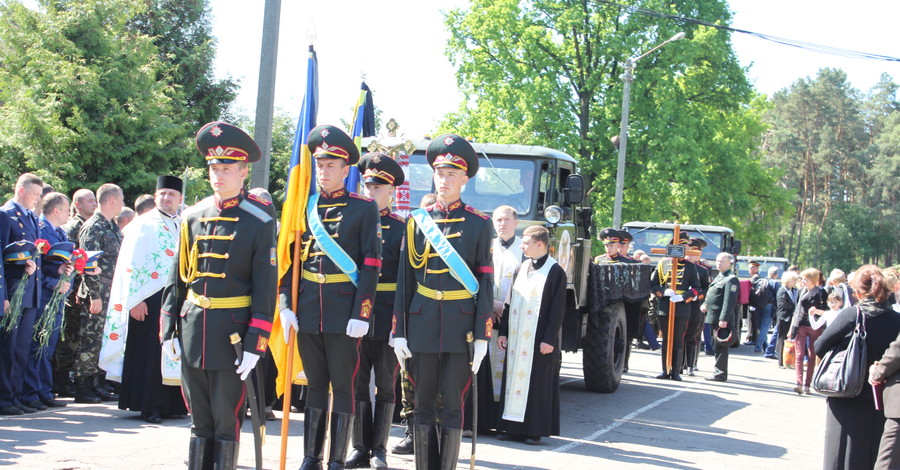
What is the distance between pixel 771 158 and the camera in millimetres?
65688

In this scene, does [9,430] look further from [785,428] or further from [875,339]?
[785,428]

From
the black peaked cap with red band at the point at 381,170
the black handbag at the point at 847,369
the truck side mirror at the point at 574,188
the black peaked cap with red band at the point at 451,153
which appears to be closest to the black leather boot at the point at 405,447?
the black peaked cap with red band at the point at 381,170

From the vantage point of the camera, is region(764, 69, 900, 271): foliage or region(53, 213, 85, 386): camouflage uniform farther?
region(764, 69, 900, 271): foliage

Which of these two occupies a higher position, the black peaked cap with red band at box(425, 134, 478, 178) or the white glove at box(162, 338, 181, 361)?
the black peaked cap with red band at box(425, 134, 478, 178)

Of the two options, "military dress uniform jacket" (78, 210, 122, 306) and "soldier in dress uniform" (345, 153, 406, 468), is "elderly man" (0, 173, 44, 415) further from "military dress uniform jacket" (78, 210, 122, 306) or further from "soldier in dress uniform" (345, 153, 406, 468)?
"soldier in dress uniform" (345, 153, 406, 468)

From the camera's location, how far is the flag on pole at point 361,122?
7188mm

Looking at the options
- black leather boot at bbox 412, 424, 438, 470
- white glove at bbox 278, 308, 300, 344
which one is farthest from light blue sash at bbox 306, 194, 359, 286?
black leather boot at bbox 412, 424, 438, 470

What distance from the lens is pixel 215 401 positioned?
16.0 ft

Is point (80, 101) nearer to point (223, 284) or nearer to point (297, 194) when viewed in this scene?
point (297, 194)

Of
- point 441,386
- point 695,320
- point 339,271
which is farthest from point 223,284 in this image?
point 695,320

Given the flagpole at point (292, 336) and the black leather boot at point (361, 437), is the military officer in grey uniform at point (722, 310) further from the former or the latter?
the flagpole at point (292, 336)

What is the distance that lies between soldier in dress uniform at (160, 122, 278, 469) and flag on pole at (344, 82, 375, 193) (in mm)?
1993

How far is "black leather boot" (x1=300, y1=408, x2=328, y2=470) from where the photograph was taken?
5.65 metres

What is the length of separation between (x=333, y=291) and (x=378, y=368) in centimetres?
103
